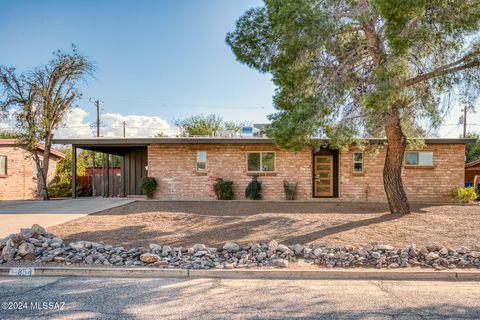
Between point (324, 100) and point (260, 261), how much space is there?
453 cm

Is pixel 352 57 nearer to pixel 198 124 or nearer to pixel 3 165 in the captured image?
pixel 3 165

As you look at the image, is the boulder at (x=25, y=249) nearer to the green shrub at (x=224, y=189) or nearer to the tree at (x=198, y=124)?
the green shrub at (x=224, y=189)

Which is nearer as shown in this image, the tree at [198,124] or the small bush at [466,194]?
the small bush at [466,194]

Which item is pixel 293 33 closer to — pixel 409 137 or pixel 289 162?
pixel 409 137

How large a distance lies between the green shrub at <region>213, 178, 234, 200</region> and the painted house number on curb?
941cm

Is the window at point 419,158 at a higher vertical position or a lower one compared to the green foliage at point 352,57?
lower

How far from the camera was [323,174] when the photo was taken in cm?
1555

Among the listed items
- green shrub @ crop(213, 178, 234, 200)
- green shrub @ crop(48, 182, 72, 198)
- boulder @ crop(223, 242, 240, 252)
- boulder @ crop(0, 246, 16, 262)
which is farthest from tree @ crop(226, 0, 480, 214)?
green shrub @ crop(48, 182, 72, 198)

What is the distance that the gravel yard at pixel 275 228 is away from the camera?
6.64 m

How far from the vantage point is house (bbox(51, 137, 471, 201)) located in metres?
14.3

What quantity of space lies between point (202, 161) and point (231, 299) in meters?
10.9

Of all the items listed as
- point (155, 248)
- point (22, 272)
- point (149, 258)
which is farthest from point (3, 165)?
point (149, 258)

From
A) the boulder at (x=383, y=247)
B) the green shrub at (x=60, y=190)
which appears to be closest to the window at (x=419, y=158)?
the boulder at (x=383, y=247)

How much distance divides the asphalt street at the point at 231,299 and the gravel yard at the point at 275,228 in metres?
1.78
